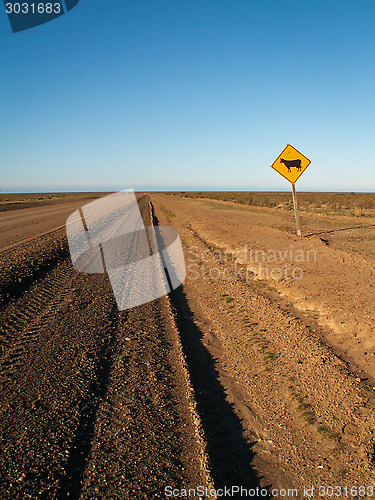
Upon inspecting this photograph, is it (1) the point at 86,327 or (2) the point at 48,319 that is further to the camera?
(2) the point at 48,319

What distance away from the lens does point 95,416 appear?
3559 mm

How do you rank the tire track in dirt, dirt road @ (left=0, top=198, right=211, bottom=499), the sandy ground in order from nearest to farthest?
dirt road @ (left=0, top=198, right=211, bottom=499) < the tire track in dirt < the sandy ground

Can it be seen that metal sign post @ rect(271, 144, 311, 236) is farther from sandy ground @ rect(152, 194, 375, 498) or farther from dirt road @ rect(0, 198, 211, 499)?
dirt road @ rect(0, 198, 211, 499)

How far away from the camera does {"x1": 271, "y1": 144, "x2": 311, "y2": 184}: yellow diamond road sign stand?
13.1 m

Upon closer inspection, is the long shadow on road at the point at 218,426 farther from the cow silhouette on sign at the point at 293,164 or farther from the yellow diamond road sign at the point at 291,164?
the cow silhouette on sign at the point at 293,164

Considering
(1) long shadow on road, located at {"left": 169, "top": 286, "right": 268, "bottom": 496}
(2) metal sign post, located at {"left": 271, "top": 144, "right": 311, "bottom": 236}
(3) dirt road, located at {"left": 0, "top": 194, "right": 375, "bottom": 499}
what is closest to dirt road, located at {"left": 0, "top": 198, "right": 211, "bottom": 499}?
(3) dirt road, located at {"left": 0, "top": 194, "right": 375, "bottom": 499}

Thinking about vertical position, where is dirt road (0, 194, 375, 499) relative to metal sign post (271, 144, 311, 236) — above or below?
below

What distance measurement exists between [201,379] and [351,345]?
94.8 inches

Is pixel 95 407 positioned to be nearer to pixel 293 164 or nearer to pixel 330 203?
pixel 293 164

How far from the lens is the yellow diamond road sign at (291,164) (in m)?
13.1

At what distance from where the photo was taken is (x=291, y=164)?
13211 millimetres

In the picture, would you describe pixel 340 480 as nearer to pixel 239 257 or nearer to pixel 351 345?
pixel 351 345

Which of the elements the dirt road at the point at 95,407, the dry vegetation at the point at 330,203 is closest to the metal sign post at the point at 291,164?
the dirt road at the point at 95,407

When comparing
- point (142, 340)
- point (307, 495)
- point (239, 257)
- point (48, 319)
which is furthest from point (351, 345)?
point (239, 257)
